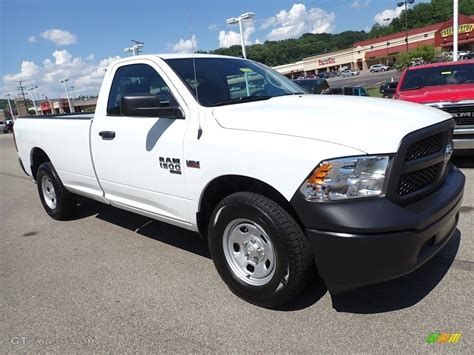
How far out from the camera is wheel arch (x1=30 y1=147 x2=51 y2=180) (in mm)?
5867

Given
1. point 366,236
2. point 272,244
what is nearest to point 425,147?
point 366,236

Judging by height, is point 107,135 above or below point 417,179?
above

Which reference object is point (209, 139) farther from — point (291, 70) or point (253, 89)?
point (291, 70)

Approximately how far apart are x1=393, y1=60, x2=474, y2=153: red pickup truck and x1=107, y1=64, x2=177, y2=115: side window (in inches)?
179

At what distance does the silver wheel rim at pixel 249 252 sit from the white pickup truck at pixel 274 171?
1 centimetres

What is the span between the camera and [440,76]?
7.80 m

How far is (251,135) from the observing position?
9.53 feet

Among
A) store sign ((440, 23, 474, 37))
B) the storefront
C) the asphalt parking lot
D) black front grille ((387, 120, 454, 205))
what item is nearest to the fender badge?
the asphalt parking lot

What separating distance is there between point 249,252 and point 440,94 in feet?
16.9

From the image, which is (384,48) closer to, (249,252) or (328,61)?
(328,61)

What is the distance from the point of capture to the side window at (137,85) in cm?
379

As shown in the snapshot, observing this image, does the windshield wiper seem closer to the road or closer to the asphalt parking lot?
the asphalt parking lot

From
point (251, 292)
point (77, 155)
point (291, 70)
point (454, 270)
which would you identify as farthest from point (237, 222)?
point (291, 70)

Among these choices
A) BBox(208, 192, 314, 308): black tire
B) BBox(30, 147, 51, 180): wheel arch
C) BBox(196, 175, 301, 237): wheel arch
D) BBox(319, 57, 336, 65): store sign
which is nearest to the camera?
BBox(208, 192, 314, 308): black tire
